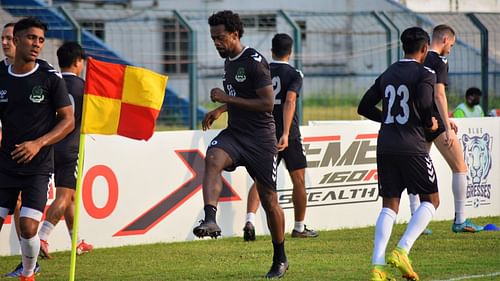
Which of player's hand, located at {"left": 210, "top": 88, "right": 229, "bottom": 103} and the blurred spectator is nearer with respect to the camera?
player's hand, located at {"left": 210, "top": 88, "right": 229, "bottom": 103}

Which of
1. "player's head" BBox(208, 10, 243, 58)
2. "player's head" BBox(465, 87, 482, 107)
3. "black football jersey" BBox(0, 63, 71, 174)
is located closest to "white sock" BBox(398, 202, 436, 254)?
"player's head" BBox(208, 10, 243, 58)

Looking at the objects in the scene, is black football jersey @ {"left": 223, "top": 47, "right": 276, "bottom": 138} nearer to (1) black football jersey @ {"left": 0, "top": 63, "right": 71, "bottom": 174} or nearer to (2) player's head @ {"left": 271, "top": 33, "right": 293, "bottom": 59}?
(1) black football jersey @ {"left": 0, "top": 63, "right": 71, "bottom": 174}

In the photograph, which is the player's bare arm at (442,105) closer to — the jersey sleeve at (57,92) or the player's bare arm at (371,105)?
the player's bare arm at (371,105)

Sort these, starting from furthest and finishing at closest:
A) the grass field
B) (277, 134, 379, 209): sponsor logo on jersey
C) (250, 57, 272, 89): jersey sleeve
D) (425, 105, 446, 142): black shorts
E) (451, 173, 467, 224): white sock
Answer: (277, 134, 379, 209): sponsor logo on jersey → (451, 173, 467, 224): white sock → (425, 105, 446, 142): black shorts → the grass field → (250, 57, 272, 89): jersey sleeve

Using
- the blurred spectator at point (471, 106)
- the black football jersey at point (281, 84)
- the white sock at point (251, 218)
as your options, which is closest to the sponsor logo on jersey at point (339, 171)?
the white sock at point (251, 218)

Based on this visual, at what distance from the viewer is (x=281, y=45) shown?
42.2 ft

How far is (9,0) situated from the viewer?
29.9 metres

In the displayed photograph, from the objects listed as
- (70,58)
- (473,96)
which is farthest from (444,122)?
(473,96)

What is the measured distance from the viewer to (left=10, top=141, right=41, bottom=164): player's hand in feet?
28.1

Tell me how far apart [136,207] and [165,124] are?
11.5 metres

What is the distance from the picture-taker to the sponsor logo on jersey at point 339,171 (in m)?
14.0

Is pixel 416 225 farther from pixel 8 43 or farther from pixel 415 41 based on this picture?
pixel 8 43

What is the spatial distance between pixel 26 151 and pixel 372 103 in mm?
2978

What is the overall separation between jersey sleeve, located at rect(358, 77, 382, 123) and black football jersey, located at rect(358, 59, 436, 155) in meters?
0.18
